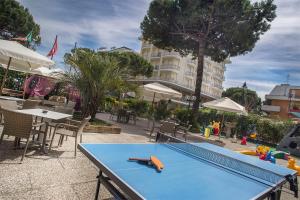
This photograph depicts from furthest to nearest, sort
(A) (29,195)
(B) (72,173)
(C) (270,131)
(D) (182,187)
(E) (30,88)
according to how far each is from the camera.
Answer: (C) (270,131)
(E) (30,88)
(B) (72,173)
(A) (29,195)
(D) (182,187)

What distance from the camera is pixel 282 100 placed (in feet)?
168

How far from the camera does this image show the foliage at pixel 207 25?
16.6 m

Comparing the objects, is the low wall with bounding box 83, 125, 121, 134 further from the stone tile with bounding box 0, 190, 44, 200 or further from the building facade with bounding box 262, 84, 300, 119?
the building facade with bounding box 262, 84, 300, 119

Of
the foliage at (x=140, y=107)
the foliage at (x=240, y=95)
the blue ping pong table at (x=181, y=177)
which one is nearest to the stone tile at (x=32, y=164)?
the blue ping pong table at (x=181, y=177)

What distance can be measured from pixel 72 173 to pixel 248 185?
3.29 metres

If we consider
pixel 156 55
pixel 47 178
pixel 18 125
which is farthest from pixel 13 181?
pixel 156 55

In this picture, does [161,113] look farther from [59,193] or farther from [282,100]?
[282,100]

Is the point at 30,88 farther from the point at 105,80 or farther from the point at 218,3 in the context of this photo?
the point at 218,3

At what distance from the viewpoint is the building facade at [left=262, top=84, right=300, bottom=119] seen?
162 ft

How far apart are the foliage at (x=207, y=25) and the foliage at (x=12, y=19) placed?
56.6ft

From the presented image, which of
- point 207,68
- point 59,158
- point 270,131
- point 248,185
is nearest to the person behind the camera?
point 248,185

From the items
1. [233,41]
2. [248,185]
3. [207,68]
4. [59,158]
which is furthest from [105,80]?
[207,68]

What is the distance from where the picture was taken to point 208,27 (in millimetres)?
17141

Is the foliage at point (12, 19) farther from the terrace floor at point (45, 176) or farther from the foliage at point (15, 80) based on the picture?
the terrace floor at point (45, 176)
